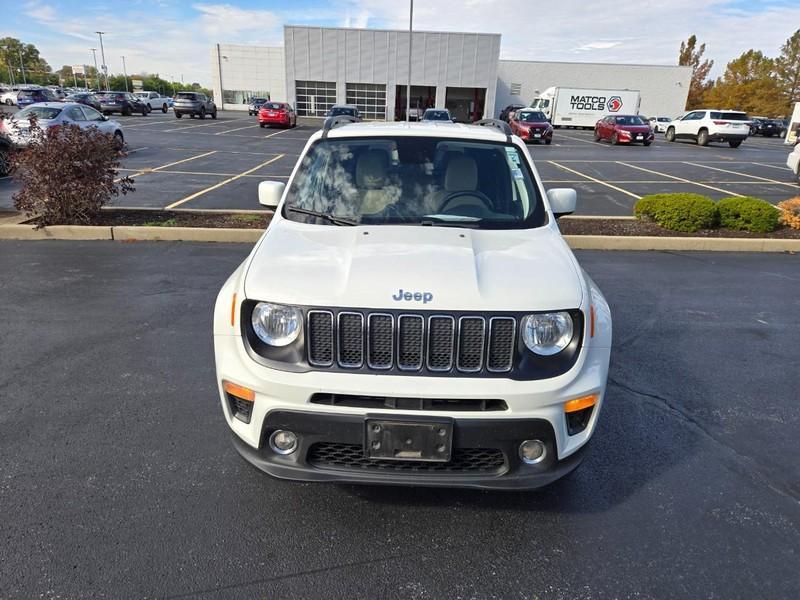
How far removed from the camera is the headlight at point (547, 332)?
8.24 ft

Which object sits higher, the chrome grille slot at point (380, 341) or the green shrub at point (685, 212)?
the chrome grille slot at point (380, 341)

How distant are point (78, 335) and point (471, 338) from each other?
404 cm

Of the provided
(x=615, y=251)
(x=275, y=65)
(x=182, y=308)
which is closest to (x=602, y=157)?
(x=615, y=251)

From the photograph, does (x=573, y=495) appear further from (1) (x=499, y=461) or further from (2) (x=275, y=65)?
(2) (x=275, y=65)

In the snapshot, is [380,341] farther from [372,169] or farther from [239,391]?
[372,169]

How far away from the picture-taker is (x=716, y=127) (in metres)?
31.5

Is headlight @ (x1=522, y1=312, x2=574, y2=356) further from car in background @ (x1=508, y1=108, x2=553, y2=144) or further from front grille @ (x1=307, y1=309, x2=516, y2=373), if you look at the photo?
car in background @ (x1=508, y1=108, x2=553, y2=144)

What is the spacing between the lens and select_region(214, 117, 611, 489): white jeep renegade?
2395 millimetres

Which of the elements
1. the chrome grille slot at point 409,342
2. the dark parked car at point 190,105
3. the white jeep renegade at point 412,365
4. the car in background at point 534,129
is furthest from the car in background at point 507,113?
the chrome grille slot at point 409,342

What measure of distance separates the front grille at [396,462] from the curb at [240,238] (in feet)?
20.4

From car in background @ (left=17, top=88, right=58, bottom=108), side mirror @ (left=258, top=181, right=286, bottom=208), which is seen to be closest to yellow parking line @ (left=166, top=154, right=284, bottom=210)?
side mirror @ (left=258, top=181, right=286, bottom=208)

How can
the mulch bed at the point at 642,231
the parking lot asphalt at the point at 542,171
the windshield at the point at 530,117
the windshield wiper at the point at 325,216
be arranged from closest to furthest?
1. the windshield wiper at the point at 325,216
2. the mulch bed at the point at 642,231
3. the parking lot asphalt at the point at 542,171
4. the windshield at the point at 530,117

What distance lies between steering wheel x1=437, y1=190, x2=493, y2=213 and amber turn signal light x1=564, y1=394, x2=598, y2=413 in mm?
1445

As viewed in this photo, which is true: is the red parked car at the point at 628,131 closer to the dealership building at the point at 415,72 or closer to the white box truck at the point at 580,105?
the white box truck at the point at 580,105
